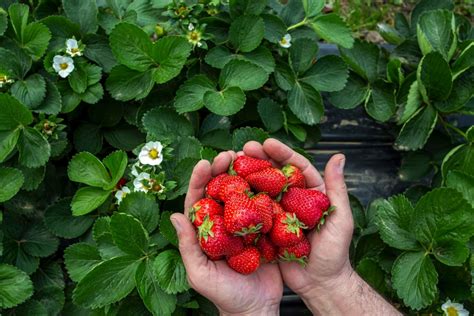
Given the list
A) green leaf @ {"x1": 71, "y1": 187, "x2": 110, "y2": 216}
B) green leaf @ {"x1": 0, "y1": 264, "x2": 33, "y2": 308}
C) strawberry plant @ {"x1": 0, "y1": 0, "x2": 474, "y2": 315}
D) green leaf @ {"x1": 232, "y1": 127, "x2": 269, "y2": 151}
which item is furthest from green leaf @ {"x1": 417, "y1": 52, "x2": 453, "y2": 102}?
green leaf @ {"x1": 0, "y1": 264, "x2": 33, "y2": 308}

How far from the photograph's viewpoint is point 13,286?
148 centimetres

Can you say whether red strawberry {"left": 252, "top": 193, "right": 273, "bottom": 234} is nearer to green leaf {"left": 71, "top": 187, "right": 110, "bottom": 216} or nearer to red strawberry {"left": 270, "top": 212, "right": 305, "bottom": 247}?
red strawberry {"left": 270, "top": 212, "right": 305, "bottom": 247}

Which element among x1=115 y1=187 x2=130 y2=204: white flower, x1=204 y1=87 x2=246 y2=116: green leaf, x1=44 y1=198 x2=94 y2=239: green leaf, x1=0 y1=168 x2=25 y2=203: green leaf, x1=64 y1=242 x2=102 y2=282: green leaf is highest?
x1=204 y1=87 x2=246 y2=116: green leaf

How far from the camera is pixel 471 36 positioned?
1.83 m

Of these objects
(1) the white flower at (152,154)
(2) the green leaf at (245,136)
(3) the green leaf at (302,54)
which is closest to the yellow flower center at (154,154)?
(1) the white flower at (152,154)

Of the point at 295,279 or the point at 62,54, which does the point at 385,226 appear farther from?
the point at 62,54

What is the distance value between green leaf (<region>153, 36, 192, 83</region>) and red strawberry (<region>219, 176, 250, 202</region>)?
16.5 inches

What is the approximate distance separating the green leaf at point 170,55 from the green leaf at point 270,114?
283 millimetres

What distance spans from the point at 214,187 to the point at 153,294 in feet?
1.08

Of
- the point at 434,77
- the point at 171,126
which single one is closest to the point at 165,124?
the point at 171,126

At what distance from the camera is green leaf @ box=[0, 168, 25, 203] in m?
1.50

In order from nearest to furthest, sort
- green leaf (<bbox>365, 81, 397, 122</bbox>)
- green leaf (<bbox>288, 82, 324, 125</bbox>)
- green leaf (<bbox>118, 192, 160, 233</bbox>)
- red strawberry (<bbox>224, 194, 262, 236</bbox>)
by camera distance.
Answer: red strawberry (<bbox>224, 194, 262, 236</bbox>)
green leaf (<bbox>118, 192, 160, 233</bbox>)
green leaf (<bbox>288, 82, 324, 125</bbox>)
green leaf (<bbox>365, 81, 397, 122</bbox>)

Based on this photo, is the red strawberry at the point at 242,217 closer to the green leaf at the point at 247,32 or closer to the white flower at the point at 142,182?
the white flower at the point at 142,182

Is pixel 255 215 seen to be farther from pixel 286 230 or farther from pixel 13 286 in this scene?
pixel 13 286
